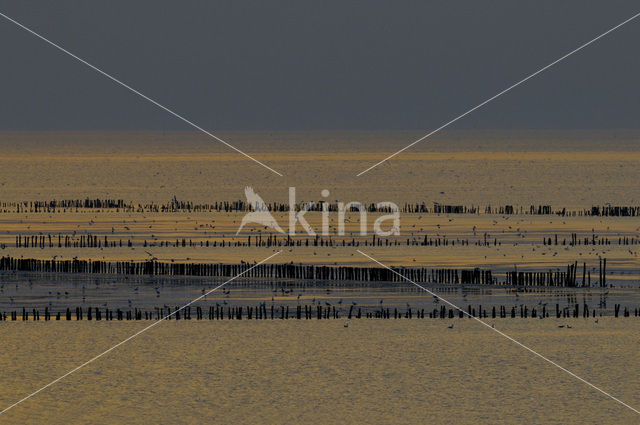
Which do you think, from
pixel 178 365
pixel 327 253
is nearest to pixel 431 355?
pixel 178 365

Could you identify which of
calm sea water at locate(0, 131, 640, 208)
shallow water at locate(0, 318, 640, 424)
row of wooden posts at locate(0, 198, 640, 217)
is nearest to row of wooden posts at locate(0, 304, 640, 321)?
shallow water at locate(0, 318, 640, 424)

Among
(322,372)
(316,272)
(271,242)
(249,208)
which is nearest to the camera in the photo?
(322,372)

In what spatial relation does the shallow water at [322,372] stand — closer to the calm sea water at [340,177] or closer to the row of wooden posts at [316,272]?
the row of wooden posts at [316,272]

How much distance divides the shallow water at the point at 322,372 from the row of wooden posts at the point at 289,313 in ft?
2.22

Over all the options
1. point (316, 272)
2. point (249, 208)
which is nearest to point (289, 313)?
point (316, 272)

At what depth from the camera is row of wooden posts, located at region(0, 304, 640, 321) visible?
32.1 m

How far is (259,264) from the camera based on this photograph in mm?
43250

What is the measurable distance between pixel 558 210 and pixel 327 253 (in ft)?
99.4

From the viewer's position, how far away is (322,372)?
84.6 ft

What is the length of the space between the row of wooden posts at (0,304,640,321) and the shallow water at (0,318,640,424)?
68 cm

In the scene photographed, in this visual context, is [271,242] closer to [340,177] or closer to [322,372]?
[322,372]

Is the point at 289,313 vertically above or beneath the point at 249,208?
beneath

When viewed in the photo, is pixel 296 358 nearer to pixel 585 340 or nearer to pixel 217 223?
pixel 585 340

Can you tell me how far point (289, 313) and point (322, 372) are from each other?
7.58 metres
